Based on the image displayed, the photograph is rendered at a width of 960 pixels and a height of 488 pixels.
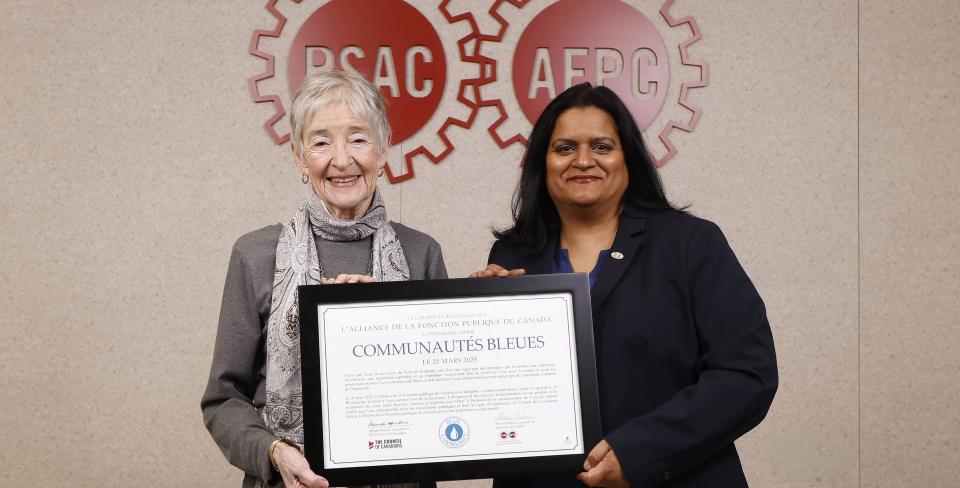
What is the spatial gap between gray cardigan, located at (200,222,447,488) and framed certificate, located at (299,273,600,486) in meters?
0.19

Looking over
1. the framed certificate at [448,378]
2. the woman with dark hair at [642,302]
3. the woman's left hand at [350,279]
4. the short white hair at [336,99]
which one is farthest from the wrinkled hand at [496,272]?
the short white hair at [336,99]

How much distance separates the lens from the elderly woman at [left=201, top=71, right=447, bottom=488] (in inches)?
67.6

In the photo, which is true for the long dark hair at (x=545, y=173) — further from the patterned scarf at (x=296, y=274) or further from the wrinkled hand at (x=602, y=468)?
the wrinkled hand at (x=602, y=468)

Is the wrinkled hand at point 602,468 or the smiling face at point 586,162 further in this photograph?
the smiling face at point 586,162

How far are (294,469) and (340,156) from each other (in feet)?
2.19

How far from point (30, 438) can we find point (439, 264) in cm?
230

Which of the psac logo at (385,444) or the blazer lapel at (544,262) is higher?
the blazer lapel at (544,262)

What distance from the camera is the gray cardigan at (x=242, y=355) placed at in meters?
1.68

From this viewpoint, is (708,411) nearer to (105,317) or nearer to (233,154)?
(233,154)

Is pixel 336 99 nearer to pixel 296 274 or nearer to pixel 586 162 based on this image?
pixel 296 274

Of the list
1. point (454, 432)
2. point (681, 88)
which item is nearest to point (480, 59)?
point (681, 88)

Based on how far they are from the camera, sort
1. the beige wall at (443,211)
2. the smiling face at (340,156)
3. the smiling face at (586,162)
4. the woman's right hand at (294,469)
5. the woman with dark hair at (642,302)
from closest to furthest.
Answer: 1. the woman's right hand at (294,469)
2. the woman with dark hair at (642,302)
3. the smiling face at (340,156)
4. the smiling face at (586,162)
5. the beige wall at (443,211)

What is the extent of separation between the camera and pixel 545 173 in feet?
6.69

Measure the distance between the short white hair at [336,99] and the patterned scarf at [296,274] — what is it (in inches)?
6.6
